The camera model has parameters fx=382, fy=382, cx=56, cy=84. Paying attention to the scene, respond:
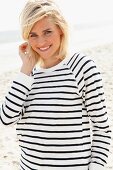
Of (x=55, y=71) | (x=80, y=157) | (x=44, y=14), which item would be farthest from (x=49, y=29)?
(x=80, y=157)

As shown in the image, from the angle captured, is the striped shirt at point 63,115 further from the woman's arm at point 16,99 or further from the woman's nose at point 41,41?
the woman's nose at point 41,41

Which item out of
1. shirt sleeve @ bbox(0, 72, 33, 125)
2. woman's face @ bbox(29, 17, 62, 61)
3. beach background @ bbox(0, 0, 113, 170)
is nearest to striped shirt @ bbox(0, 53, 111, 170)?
shirt sleeve @ bbox(0, 72, 33, 125)

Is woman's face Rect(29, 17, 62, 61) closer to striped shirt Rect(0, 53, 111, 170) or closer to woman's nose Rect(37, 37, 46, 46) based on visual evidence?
woman's nose Rect(37, 37, 46, 46)

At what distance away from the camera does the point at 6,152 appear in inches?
214

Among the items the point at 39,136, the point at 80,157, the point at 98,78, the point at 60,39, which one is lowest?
the point at 80,157

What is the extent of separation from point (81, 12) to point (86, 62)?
4212cm

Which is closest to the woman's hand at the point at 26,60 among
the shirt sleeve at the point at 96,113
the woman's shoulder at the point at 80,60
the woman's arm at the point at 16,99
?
the woman's arm at the point at 16,99

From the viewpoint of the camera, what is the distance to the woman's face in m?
2.17

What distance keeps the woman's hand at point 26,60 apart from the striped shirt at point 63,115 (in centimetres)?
6

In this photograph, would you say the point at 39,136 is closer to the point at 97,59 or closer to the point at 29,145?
the point at 29,145

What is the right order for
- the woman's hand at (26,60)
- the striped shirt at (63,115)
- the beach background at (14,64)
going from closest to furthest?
the striped shirt at (63,115) → the woman's hand at (26,60) → the beach background at (14,64)

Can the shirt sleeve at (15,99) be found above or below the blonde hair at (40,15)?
below

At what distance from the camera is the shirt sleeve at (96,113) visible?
2104mm

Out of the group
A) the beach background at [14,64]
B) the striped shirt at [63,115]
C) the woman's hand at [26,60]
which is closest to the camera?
the striped shirt at [63,115]
